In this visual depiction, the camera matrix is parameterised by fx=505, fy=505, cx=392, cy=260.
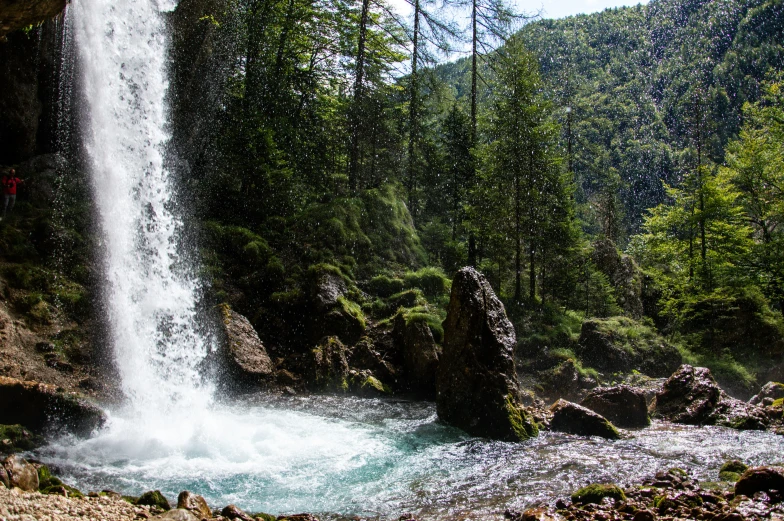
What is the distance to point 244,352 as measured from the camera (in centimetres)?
1391

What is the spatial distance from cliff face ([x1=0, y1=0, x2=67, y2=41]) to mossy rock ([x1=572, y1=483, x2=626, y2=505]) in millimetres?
10176

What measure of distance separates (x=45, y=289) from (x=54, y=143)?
22.3 ft

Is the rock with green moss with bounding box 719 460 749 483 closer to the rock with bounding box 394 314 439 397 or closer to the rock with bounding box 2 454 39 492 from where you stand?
the rock with bounding box 394 314 439 397

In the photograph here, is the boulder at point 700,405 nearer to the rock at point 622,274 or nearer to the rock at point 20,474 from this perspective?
the rock at point 622,274

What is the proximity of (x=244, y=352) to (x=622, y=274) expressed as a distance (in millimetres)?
20505

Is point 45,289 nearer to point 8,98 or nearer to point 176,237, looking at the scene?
point 176,237

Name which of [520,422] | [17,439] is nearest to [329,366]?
[520,422]

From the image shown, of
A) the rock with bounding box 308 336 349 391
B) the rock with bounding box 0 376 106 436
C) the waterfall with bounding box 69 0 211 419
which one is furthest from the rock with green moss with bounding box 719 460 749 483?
the rock with bounding box 0 376 106 436

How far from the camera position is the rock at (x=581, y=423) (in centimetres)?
1070

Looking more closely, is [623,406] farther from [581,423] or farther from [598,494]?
[598,494]

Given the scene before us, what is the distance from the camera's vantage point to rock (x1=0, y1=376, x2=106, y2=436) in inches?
356

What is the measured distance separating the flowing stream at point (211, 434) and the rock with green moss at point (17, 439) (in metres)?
0.38

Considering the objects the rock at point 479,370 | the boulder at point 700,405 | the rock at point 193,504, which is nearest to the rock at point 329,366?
the rock at point 479,370

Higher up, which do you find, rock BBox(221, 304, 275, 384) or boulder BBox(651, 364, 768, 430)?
rock BBox(221, 304, 275, 384)
